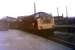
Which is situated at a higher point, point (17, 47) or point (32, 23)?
point (32, 23)

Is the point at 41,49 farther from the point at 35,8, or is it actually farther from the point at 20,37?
the point at 35,8

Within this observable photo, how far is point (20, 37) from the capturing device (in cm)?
368

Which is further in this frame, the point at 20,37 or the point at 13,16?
the point at 20,37

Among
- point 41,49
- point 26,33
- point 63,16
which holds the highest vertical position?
point 63,16

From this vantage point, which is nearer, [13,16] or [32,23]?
[13,16]

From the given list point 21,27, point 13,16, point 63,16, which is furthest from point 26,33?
point 63,16

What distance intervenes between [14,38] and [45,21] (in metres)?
0.50

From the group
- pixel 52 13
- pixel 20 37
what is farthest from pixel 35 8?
pixel 20 37

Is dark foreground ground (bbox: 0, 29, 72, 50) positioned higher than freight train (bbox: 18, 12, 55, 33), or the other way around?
freight train (bbox: 18, 12, 55, 33)

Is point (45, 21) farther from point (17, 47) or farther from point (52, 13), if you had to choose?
point (17, 47)

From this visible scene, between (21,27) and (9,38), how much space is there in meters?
0.24

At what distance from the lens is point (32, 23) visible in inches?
143

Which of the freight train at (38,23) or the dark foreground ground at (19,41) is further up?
the freight train at (38,23)

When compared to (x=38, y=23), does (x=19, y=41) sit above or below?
below
